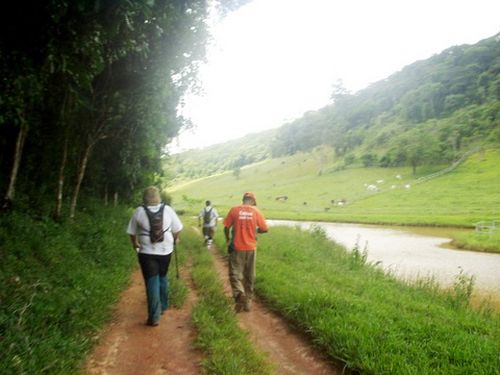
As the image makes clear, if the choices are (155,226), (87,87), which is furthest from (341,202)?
(155,226)

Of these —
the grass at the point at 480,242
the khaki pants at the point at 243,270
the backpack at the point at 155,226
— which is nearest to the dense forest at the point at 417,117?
the grass at the point at 480,242

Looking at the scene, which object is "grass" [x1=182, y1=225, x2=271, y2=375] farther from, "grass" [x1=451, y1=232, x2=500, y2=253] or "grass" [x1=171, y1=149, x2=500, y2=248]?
"grass" [x1=171, y1=149, x2=500, y2=248]

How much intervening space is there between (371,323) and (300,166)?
116 meters

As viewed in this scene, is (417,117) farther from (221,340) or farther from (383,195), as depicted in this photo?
(221,340)

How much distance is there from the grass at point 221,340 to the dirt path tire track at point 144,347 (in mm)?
172

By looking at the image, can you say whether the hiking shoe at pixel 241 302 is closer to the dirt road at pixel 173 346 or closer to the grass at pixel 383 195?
the dirt road at pixel 173 346

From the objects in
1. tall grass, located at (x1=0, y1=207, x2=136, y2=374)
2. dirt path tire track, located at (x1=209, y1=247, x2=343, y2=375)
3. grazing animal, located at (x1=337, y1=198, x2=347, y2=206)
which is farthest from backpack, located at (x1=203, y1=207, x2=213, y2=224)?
grazing animal, located at (x1=337, y1=198, x2=347, y2=206)

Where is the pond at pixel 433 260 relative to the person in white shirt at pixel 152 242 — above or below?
below

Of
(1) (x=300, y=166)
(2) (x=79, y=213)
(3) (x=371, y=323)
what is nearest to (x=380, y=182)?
(1) (x=300, y=166)

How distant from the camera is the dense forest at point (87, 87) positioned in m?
5.05

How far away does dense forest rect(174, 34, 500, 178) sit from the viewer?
9531cm

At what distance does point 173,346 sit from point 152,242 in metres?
1.61

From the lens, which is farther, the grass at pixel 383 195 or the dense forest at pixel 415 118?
the dense forest at pixel 415 118

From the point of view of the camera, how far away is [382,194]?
66375 millimetres
